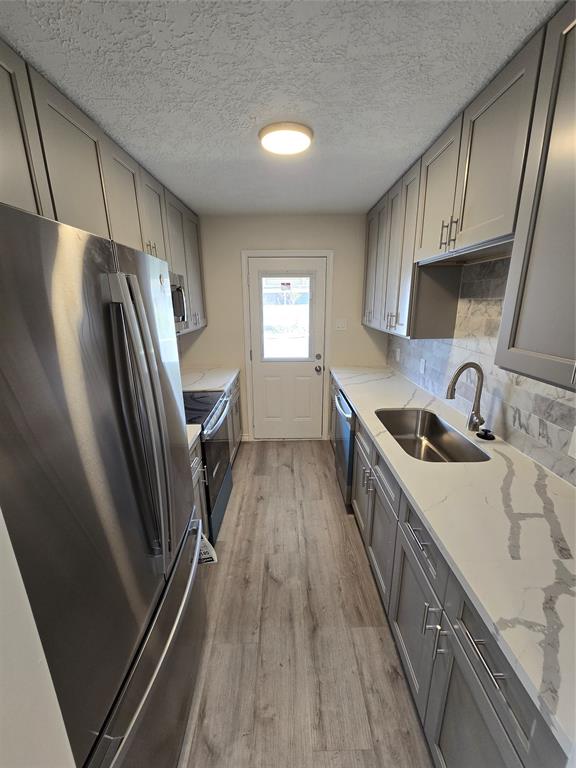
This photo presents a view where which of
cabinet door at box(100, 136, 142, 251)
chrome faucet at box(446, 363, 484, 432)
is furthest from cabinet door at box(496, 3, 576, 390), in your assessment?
cabinet door at box(100, 136, 142, 251)

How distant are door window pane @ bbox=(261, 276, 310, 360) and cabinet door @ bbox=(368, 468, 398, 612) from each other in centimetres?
203

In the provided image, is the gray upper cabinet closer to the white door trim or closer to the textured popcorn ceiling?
the textured popcorn ceiling

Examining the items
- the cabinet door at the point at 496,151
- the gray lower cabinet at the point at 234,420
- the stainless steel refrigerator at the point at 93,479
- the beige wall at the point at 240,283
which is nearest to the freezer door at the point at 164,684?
the stainless steel refrigerator at the point at 93,479

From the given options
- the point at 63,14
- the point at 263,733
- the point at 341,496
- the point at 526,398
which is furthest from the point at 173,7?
the point at 341,496

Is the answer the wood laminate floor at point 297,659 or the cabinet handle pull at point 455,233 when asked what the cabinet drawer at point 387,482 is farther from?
the cabinet handle pull at point 455,233

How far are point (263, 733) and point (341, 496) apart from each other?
162 cm

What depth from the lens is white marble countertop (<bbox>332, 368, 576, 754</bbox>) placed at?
632 mm

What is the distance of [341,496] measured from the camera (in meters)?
2.72

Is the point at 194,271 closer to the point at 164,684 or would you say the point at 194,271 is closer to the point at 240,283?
the point at 240,283

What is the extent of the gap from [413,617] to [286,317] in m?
2.78

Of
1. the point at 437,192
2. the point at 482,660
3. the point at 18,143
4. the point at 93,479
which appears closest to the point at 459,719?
the point at 482,660

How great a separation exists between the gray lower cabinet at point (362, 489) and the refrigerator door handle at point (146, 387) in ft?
4.05

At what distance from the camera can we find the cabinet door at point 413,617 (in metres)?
1.11

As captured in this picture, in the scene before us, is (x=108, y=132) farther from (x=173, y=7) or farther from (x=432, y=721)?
(x=432, y=721)
